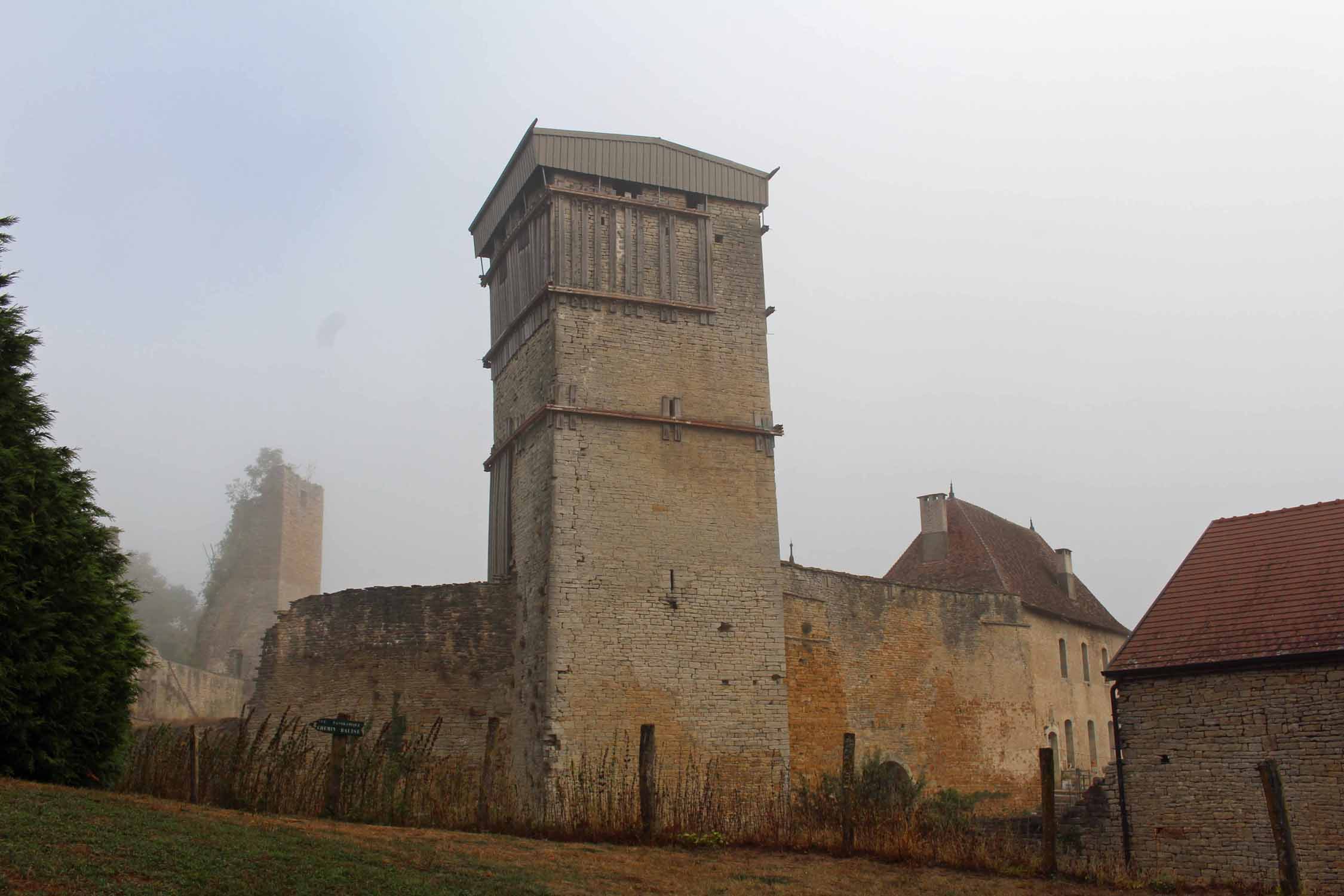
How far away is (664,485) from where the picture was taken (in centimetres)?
1912

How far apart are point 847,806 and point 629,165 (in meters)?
11.8

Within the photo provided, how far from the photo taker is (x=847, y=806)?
12.6 m

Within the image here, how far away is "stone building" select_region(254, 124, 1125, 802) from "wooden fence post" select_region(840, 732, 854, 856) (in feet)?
16.8

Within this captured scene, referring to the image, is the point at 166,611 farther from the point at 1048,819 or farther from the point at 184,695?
the point at 1048,819

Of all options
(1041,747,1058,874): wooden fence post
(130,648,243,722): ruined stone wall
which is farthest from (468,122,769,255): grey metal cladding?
(130,648,243,722): ruined stone wall

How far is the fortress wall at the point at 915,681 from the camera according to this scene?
68.4ft

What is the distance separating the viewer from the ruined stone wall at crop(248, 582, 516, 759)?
19.1 meters

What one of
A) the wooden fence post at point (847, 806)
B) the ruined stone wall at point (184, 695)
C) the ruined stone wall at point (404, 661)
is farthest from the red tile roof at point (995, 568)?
the ruined stone wall at point (184, 695)

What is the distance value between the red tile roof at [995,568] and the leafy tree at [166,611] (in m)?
36.4

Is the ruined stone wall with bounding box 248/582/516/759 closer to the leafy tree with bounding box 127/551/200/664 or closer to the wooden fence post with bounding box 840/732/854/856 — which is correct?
the wooden fence post with bounding box 840/732/854/856

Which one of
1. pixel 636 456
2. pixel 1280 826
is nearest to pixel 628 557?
pixel 636 456

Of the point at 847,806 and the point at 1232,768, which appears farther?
the point at 1232,768

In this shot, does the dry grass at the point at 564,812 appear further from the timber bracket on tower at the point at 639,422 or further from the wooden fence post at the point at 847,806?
the timber bracket on tower at the point at 639,422

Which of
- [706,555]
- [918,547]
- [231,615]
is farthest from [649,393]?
[231,615]
